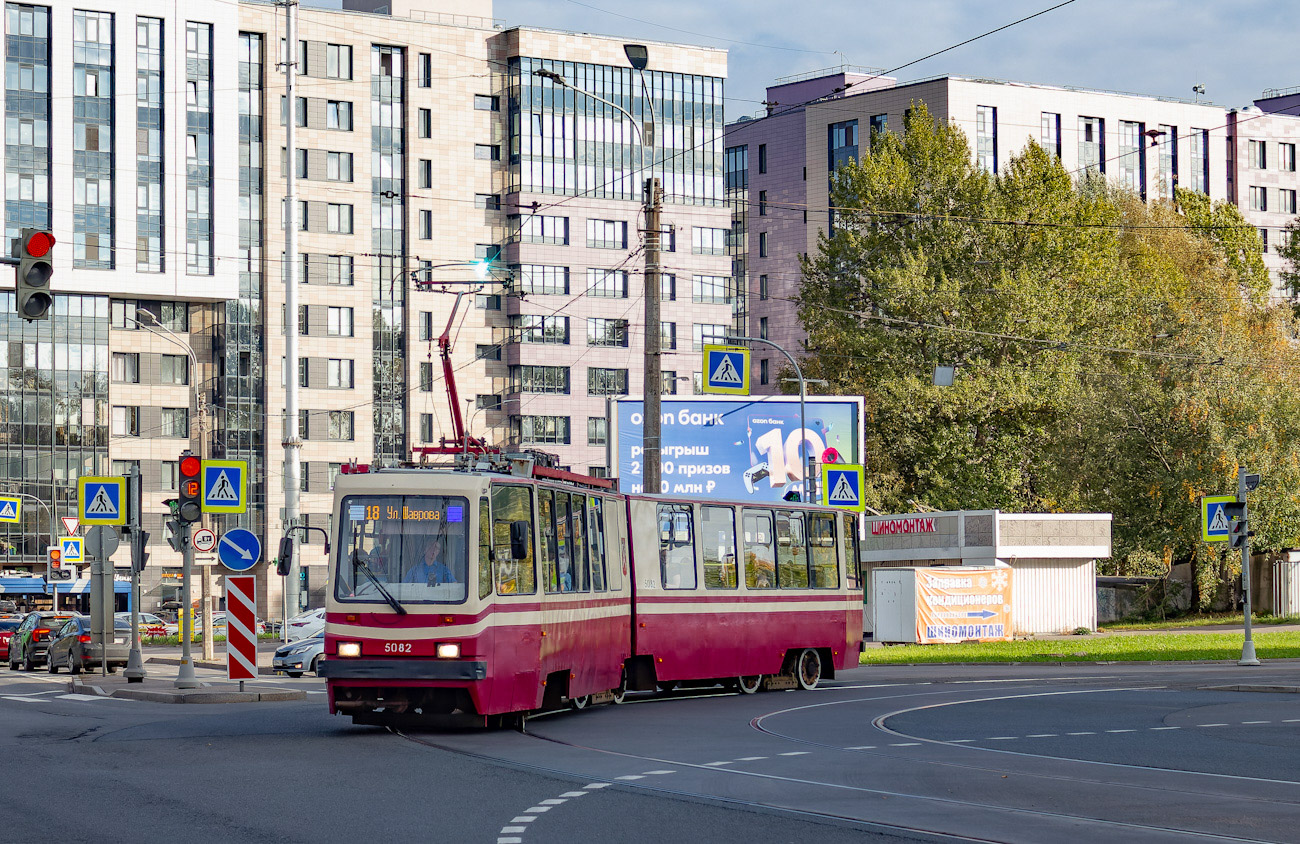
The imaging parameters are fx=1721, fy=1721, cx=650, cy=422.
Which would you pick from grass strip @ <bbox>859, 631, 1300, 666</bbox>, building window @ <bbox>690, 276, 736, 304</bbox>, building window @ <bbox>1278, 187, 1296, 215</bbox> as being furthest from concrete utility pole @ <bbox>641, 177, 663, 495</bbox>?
building window @ <bbox>1278, 187, 1296, 215</bbox>

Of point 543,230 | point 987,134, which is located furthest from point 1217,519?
point 987,134

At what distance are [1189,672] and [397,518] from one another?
18665 mm

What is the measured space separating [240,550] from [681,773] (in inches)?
499

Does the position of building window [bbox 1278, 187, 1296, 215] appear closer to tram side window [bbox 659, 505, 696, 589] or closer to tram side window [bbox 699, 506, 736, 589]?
tram side window [bbox 699, 506, 736, 589]

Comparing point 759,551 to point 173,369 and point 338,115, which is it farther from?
point 173,369

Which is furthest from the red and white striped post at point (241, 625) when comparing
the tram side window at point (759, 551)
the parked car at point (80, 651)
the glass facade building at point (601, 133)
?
the glass facade building at point (601, 133)

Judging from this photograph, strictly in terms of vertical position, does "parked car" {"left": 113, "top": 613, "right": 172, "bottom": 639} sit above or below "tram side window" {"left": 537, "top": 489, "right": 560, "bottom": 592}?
below

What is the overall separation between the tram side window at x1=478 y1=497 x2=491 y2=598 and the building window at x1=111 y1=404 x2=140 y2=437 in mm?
77926

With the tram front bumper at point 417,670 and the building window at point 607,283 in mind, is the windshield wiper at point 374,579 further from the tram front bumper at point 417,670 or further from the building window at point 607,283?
the building window at point 607,283

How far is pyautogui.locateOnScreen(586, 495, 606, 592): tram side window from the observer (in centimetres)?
2108

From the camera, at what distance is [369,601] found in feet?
57.9

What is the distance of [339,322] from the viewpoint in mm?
92812

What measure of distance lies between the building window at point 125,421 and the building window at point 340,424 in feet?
33.8

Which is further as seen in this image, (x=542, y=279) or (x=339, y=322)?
(x=542, y=279)
